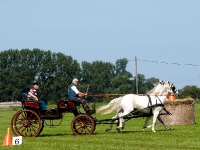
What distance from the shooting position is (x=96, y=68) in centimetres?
12862

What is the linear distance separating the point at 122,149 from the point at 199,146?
1928 millimetres

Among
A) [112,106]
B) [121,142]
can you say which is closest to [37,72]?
[112,106]

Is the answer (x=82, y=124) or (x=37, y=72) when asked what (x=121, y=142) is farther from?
(x=37, y=72)

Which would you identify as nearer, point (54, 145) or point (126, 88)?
point (54, 145)

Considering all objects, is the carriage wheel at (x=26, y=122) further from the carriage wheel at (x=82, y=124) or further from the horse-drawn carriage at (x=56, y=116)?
the carriage wheel at (x=82, y=124)

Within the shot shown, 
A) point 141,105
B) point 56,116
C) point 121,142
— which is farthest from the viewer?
point 141,105

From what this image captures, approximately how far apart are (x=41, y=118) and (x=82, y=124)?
1.28 meters

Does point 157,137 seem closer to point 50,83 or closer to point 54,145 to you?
point 54,145

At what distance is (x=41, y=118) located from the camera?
62.8 feet

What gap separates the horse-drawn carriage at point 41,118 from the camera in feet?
62.0

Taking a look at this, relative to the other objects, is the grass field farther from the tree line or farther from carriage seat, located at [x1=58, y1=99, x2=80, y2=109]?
the tree line

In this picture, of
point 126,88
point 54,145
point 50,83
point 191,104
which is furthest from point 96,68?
point 54,145

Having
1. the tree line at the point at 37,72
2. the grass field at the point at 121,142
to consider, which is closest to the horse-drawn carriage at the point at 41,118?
the grass field at the point at 121,142

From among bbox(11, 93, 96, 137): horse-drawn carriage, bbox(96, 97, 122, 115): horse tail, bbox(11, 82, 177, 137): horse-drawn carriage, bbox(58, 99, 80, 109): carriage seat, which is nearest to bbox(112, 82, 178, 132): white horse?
bbox(11, 82, 177, 137): horse-drawn carriage
